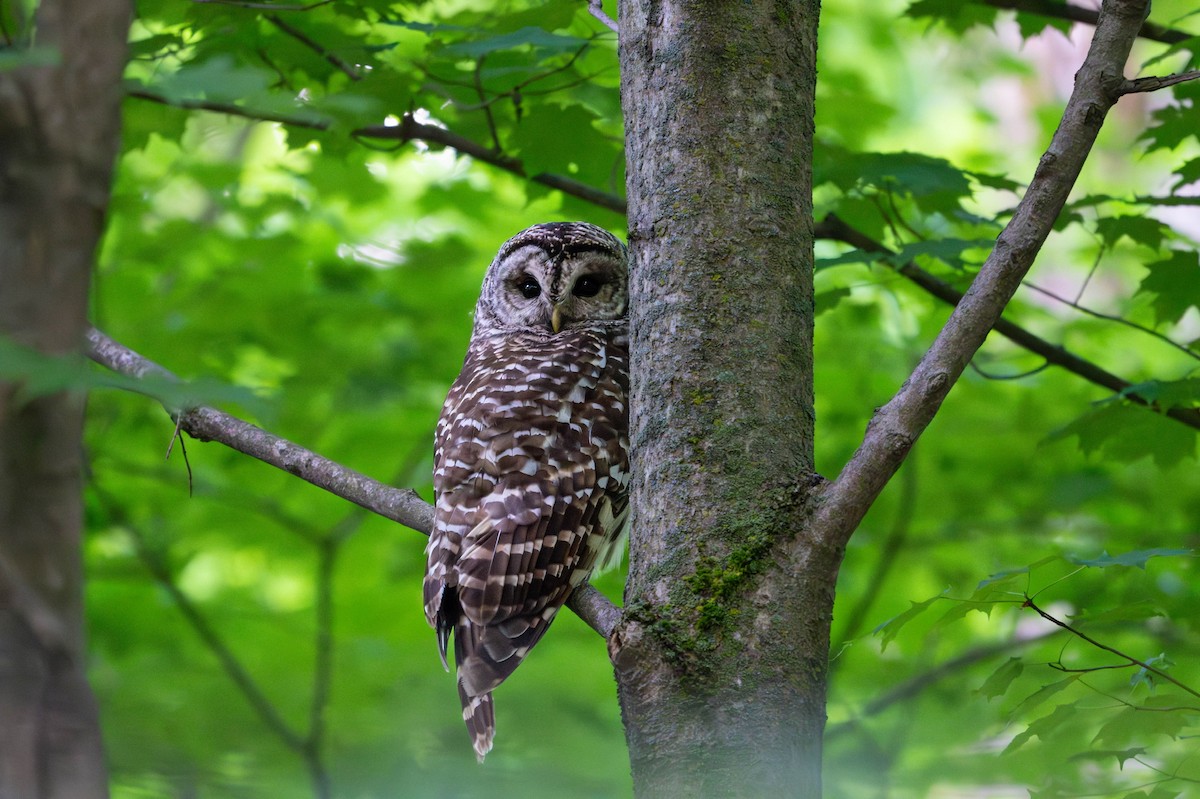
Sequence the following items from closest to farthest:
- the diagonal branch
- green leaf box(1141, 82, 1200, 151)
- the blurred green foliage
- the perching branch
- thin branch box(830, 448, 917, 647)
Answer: the diagonal branch → the perching branch → green leaf box(1141, 82, 1200, 151) → the blurred green foliage → thin branch box(830, 448, 917, 647)

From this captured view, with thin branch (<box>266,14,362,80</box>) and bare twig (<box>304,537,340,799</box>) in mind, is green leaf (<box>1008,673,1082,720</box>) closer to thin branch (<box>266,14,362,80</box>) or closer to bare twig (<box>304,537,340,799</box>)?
thin branch (<box>266,14,362,80</box>)

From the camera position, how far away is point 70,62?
4.35 feet

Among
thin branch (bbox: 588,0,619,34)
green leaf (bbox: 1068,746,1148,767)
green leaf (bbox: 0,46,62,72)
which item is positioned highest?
thin branch (bbox: 588,0,619,34)

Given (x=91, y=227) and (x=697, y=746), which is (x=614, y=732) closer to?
(x=697, y=746)

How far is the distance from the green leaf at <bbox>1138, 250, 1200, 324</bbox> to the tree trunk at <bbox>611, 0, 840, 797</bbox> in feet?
5.47

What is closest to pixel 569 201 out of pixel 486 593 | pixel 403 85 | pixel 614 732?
pixel 403 85

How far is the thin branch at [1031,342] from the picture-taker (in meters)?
3.13

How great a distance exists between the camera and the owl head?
4199 millimetres

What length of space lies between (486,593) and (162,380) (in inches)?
73.9

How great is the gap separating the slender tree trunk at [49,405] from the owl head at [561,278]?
2840 millimetres

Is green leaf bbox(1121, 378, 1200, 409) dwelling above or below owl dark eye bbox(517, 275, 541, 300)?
above

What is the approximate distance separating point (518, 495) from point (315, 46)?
145 cm

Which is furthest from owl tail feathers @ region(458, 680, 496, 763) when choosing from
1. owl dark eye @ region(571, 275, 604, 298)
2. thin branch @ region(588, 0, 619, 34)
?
thin branch @ region(588, 0, 619, 34)

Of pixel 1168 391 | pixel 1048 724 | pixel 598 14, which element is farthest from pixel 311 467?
pixel 1168 391
